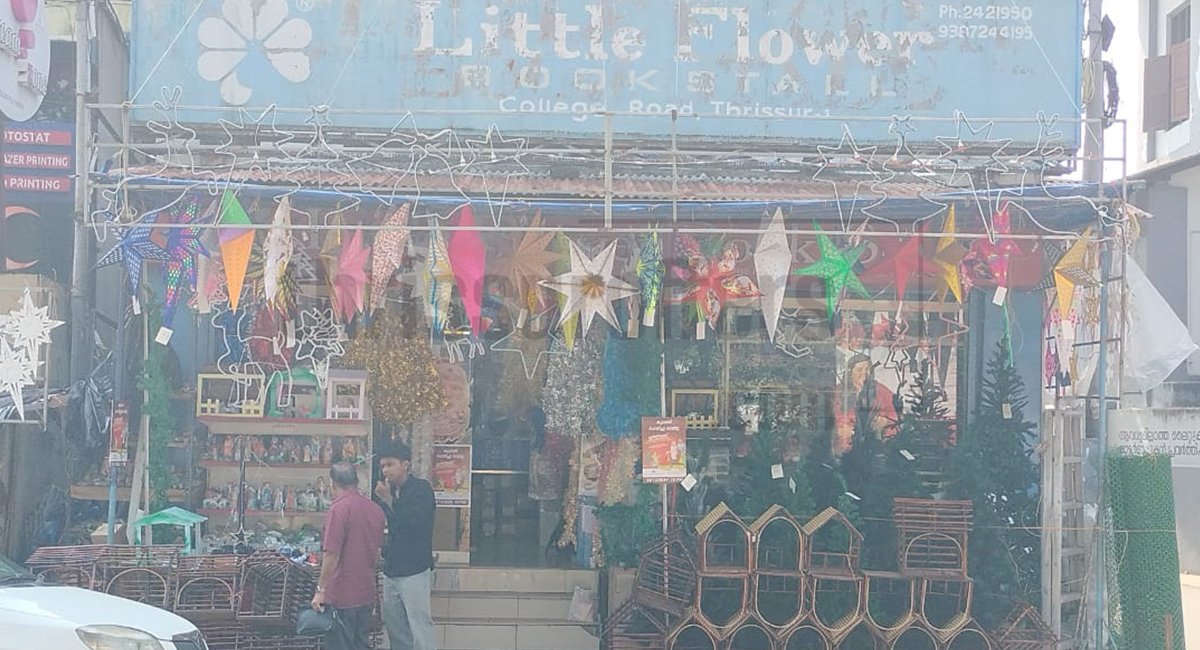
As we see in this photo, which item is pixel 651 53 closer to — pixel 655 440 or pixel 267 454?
pixel 655 440

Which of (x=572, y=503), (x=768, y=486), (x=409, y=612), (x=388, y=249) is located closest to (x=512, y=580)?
(x=572, y=503)

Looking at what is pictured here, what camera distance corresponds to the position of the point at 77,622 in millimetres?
5887

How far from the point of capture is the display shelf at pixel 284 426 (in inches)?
373

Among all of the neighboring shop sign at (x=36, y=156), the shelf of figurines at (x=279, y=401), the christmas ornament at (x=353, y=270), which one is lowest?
the shelf of figurines at (x=279, y=401)

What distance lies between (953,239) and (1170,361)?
6.24 ft

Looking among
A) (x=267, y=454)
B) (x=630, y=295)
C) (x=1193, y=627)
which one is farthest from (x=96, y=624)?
(x=1193, y=627)

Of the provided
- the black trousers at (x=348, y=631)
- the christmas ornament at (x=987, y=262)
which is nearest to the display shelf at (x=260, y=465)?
the black trousers at (x=348, y=631)

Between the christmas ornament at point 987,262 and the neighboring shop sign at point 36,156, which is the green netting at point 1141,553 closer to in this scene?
the christmas ornament at point 987,262

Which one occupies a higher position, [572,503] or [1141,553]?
[572,503]

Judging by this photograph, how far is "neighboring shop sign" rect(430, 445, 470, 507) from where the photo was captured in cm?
992

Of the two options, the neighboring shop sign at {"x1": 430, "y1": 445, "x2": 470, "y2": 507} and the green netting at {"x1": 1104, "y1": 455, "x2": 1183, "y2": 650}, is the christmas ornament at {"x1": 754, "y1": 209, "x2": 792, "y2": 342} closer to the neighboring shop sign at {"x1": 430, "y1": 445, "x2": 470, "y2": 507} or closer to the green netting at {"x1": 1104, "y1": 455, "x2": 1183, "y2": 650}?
the green netting at {"x1": 1104, "y1": 455, "x2": 1183, "y2": 650}

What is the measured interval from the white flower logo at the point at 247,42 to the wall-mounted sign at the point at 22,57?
136 cm

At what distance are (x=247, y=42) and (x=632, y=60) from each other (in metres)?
3.16

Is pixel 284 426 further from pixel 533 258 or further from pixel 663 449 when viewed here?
pixel 663 449
